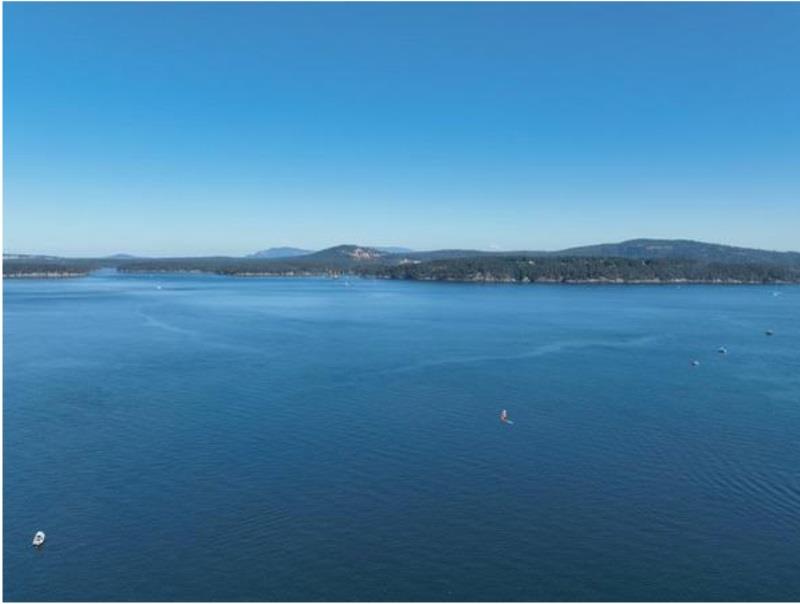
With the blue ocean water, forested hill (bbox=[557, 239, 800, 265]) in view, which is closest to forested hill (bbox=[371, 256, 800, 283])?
forested hill (bbox=[557, 239, 800, 265])

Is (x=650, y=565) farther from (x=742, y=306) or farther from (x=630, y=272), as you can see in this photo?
(x=630, y=272)

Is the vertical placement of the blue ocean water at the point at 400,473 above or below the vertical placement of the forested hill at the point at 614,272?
below

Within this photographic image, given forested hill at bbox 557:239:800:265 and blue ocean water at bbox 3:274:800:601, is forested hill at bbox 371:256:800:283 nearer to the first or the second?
forested hill at bbox 557:239:800:265

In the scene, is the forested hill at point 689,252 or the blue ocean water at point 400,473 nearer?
the blue ocean water at point 400,473

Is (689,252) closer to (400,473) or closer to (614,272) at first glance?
(614,272)

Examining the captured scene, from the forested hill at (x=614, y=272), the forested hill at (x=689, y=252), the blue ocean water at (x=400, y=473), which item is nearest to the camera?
the blue ocean water at (x=400, y=473)

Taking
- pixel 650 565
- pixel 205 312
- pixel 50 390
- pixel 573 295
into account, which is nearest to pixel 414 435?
pixel 650 565

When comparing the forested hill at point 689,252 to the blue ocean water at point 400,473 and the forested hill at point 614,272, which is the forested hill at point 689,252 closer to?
the forested hill at point 614,272

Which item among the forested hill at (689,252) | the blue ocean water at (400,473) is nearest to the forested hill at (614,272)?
the forested hill at (689,252)

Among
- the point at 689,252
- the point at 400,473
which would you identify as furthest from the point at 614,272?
the point at 400,473

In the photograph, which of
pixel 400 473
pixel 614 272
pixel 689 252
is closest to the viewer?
pixel 400 473
